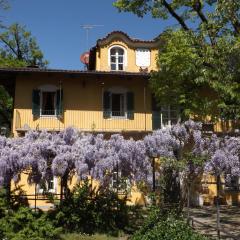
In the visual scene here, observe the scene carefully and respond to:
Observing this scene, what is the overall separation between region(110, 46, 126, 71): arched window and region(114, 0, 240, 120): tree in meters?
6.79

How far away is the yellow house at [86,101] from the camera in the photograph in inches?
904

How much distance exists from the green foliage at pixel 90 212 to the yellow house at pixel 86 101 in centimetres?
926

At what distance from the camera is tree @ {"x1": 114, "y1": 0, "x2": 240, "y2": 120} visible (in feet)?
49.1

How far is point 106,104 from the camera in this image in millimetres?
23609

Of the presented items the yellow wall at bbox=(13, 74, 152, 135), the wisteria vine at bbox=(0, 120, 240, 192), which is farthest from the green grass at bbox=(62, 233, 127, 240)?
the yellow wall at bbox=(13, 74, 152, 135)

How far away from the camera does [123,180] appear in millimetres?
13430

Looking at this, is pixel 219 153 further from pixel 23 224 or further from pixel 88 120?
pixel 88 120

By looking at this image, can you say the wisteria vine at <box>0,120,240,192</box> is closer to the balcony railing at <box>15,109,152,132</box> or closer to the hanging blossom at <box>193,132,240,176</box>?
the hanging blossom at <box>193,132,240,176</box>

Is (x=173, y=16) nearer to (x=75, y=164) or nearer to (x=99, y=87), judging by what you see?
(x=99, y=87)

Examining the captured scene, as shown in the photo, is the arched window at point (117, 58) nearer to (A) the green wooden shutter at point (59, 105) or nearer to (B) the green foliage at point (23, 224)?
(A) the green wooden shutter at point (59, 105)

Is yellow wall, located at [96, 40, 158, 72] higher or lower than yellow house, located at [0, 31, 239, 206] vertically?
higher

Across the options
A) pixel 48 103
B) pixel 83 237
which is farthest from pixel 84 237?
pixel 48 103

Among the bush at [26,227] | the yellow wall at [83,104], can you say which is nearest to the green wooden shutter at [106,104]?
the yellow wall at [83,104]

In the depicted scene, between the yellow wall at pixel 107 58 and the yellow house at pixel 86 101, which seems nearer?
the yellow house at pixel 86 101
